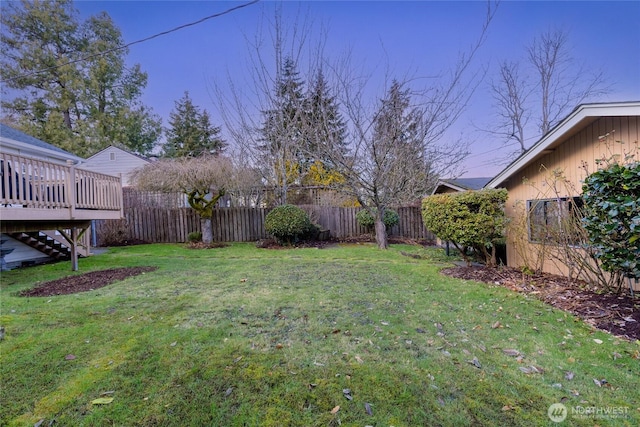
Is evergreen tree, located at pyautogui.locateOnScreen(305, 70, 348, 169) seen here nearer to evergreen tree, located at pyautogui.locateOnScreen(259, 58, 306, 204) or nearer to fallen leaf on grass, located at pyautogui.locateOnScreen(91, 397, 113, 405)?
evergreen tree, located at pyautogui.locateOnScreen(259, 58, 306, 204)

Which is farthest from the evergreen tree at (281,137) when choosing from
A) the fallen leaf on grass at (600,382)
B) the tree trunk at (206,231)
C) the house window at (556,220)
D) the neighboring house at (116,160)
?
the fallen leaf on grass at (600,382)

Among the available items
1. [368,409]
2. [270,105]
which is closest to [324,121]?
[270,105]

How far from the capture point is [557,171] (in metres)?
5.04

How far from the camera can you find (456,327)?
326 centimetres

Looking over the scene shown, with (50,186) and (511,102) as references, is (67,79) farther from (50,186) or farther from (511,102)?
(511,102)

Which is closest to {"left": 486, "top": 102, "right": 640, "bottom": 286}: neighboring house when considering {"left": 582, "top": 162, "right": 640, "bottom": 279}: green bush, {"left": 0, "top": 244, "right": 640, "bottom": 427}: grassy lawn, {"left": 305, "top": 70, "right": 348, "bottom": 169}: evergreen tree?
{"left": 582, "top": 162, "right": 640, "bottom": 279}: green bush

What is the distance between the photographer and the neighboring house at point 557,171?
170 inches

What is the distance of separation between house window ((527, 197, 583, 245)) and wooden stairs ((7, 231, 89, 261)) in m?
11.7

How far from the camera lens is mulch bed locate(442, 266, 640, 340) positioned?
324cm

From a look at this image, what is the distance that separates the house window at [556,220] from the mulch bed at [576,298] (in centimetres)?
75

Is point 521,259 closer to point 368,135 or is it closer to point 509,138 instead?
point 368,135

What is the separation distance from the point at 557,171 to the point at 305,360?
552cm

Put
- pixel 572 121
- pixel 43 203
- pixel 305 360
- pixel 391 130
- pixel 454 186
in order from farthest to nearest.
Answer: pixel 454 186 → pixel 391 130 → pixel 43 203 → pixel 572 121 → pixel 305 360

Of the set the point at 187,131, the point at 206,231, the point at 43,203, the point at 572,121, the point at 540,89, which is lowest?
the point at 206,231
